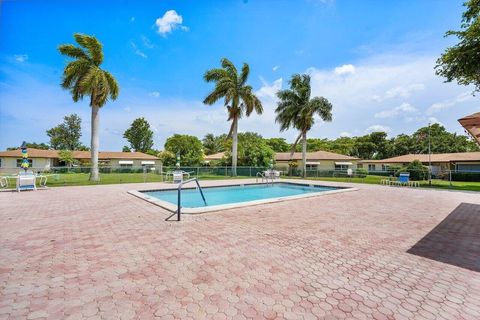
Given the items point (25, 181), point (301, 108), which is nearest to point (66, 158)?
point (25, 181)

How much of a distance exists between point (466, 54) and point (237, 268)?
16.8 metres

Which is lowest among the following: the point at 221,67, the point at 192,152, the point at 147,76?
the point at 192,152

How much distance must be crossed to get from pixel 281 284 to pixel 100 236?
374cm

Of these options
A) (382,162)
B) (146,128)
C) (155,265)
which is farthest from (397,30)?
(146,128)

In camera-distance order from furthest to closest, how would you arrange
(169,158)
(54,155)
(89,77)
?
(54,155)
(169,158)
(89,77)

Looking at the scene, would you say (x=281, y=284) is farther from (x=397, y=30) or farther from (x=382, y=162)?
(x=382, y=162)

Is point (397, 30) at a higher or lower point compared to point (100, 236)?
higher

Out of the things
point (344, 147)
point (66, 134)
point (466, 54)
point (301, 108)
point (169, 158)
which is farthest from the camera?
point (66, 134)

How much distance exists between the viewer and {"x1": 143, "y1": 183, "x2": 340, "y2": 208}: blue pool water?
11.2 metres

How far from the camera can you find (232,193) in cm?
1401

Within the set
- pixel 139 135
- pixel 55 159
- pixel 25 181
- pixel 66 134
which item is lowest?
pixel 25 181

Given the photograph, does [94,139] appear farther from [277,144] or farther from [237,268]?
[277,144]

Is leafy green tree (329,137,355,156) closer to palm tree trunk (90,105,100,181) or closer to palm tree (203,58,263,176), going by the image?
palm tree (203,58,263,176)

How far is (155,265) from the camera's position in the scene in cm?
317
